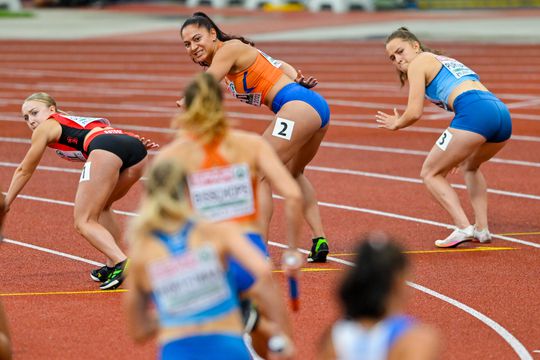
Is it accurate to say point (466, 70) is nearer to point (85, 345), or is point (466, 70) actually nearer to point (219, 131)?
point (85, 345)

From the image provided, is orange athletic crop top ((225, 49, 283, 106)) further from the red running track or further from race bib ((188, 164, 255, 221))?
race bib ((188, 164, 255, 221))

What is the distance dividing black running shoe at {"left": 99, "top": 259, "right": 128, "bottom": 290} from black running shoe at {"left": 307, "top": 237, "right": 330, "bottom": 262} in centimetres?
163

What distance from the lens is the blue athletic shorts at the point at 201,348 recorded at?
4.73 meters

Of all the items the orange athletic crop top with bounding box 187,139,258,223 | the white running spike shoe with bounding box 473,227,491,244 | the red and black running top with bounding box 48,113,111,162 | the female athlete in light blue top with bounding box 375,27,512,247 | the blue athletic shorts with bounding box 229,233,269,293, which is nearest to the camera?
the blue athletic shorts with bounding box 229,233,269,293

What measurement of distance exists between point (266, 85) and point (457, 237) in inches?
85.5

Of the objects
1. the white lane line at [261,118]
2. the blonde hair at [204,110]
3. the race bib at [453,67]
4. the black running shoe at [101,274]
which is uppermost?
the blonde hair at [204,110]

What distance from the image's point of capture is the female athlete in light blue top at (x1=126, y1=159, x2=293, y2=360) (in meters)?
4.64

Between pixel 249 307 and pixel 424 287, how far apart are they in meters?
3.33

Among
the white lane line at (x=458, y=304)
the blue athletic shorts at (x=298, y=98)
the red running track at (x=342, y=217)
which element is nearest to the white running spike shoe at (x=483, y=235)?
the red running track at (x=342, y=217)

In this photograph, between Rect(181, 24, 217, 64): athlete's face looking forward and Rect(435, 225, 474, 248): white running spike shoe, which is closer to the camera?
Rect(181, 24, 217, 64): athlete's face looking forward

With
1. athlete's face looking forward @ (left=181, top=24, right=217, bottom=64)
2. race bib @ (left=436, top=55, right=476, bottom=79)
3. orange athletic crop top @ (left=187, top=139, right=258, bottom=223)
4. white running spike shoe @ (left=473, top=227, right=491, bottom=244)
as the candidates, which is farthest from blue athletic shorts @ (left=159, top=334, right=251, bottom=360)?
white running spike shoe @ (left=473, top=227, right=491, bottom=244)

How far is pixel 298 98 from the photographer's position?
917 centimetres

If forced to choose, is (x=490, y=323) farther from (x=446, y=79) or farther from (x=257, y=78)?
(x=446, y=79)

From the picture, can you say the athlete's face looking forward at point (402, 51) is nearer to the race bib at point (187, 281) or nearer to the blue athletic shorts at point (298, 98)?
the blue athletic shorts at point (298, 98)
